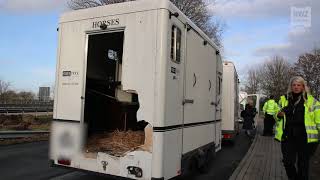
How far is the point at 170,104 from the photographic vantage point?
6.40m

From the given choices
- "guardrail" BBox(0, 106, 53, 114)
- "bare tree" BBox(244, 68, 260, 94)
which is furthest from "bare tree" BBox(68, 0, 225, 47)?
"bare tree" BBox(244, 68, 260, 94)

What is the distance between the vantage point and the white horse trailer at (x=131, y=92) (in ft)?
20.5

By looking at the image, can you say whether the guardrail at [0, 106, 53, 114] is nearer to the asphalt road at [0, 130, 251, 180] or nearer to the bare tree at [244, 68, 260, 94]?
the asphalt road at [0, 130, 251, 180]

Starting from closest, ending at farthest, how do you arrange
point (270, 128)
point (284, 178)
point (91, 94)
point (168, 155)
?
point (168, 155) < point (91, 94) < point (284, 178) < point (270, 128)

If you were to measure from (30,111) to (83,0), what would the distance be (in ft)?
37.4

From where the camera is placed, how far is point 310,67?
60625 millimetres

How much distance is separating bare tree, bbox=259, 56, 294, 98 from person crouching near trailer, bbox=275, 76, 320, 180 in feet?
195

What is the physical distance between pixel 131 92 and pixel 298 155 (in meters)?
2.89

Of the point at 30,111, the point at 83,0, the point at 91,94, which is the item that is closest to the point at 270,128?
the point at 91,94

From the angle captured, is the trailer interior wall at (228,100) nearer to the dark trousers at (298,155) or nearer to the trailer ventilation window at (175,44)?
the dark trousers at (298,155)

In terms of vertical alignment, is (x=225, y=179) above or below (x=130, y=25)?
below

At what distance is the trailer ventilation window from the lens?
21.5 feet

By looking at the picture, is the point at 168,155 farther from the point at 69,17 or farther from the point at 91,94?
the point at 69,17

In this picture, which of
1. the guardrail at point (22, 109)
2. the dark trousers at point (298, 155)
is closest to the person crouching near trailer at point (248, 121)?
the dark trousers at point (298, 155)
